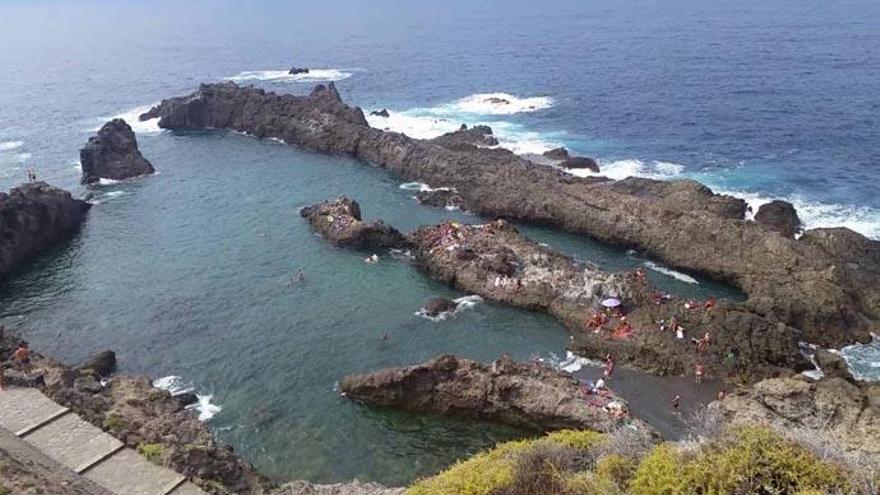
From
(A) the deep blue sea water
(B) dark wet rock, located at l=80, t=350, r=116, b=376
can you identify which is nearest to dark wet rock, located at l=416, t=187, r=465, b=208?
(A) the deep blue sea water

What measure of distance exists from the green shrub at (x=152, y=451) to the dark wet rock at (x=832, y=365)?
34.0 m

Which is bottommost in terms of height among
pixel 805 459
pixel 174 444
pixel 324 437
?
pixel 324 437

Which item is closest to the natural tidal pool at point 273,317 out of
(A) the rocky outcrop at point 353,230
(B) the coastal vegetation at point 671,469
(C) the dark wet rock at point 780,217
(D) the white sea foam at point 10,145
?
(A) the rocky outcrop at point 353,230

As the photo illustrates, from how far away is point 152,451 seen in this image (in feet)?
93.3

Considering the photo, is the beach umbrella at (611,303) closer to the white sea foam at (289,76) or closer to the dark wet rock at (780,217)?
the dark wet rock at (780,217)

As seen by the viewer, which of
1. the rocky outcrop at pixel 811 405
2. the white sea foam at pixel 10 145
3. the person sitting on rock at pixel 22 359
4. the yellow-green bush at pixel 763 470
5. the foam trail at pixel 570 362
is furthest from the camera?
the white sea foam at pixel 10 145

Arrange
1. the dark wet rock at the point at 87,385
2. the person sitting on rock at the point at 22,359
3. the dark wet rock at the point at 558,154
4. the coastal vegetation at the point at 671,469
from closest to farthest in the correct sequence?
the coastal vegetation at the point at 671,469
the dark wet rock at the point at 87,385
the person sitting on rock at the point at 22,359
the dark wet rock at the point at 558,154

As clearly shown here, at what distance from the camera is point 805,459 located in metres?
14.9

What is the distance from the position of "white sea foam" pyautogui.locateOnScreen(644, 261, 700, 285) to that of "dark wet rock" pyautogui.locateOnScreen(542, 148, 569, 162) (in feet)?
74.0

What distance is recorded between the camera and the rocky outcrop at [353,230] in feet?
186

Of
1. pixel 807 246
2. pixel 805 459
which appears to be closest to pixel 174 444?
pixel 805 459

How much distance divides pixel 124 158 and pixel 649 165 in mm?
56510

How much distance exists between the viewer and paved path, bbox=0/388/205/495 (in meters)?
25.8

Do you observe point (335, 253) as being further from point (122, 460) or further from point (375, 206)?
point (122, 460)
